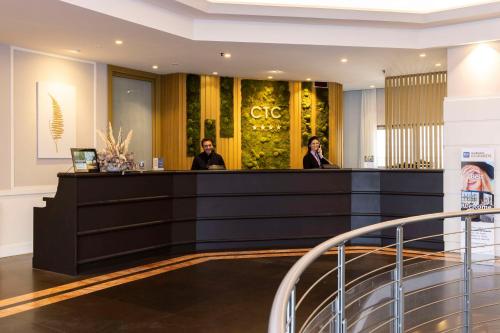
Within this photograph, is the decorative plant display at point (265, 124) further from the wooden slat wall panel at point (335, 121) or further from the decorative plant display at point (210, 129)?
the wooden slat wall panel at point (335, 121)

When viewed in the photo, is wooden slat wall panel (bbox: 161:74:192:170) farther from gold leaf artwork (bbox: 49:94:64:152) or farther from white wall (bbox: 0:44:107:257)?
gold leaf artwork (bbox: 49:94:64:152)

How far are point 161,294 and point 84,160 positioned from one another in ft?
6.87

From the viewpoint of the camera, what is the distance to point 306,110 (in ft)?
35.7

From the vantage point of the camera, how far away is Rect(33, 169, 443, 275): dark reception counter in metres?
6.15

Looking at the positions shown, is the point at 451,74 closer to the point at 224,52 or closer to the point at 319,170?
the point at 319,170

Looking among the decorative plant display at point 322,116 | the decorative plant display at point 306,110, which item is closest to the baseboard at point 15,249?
the decorative plant display at point 306,110

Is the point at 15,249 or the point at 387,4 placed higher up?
the point at 387,4

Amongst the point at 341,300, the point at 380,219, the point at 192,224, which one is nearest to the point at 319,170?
the point at 380,219

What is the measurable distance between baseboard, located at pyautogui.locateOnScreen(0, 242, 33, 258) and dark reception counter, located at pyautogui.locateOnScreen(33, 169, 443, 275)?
1.19m

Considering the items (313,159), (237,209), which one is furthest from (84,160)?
(313,159)

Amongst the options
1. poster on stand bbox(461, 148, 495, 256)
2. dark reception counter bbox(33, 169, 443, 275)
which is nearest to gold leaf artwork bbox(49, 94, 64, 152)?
dark reception counter bbox(33, 169, 443, 275)

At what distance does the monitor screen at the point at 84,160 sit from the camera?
19.6 ft

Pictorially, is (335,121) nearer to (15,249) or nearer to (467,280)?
(15,249)

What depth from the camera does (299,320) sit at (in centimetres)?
416
